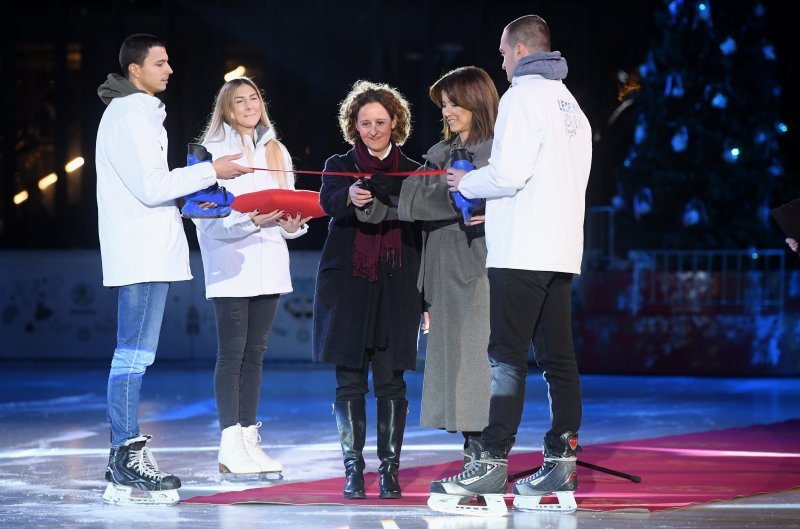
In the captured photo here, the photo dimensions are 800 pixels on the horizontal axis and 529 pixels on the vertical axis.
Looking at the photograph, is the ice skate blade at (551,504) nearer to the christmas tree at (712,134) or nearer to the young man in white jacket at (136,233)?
the young man in white jacket at (136,233)

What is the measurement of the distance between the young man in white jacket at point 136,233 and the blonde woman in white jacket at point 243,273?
2.15 feet

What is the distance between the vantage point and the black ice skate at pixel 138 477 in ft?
16.3

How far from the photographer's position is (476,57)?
13.4 metres

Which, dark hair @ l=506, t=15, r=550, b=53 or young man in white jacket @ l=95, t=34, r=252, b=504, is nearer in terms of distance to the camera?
dark hair @ l=506, t=15, r=550, b=53

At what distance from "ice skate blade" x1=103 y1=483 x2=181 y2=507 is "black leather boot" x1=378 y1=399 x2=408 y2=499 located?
86cm

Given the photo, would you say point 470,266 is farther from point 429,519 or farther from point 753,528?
point 753,528

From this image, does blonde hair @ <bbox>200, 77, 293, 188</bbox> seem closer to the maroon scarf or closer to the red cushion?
the red cushion

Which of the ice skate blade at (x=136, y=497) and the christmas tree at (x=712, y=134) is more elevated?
the christmas tree at (x=712, y=134)

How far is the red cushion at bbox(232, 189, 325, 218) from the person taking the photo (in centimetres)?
539

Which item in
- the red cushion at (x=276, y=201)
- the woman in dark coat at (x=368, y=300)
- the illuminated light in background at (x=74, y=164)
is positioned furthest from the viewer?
the illuminated light in background at (x=74, y=164)

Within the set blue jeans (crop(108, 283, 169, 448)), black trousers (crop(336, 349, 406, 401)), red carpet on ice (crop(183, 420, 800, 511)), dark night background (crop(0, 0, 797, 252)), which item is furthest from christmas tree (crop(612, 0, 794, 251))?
blue jeans (crop(108, 283, 169, 448))

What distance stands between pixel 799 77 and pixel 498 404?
32.5 ft

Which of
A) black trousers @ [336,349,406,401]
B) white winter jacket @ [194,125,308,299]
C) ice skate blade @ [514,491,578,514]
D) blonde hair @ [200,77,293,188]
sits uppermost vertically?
blonde hair @ [200,77,293,188]

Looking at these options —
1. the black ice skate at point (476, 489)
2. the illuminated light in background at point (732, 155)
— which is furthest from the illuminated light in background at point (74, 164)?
A: the black ice skate at point (476, 489)
